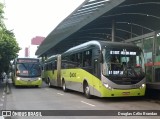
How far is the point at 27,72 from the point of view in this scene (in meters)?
28.6

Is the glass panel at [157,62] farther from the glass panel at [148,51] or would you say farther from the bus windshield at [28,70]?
the bus windshield at [28,70]

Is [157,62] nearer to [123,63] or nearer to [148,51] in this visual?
[148,51]

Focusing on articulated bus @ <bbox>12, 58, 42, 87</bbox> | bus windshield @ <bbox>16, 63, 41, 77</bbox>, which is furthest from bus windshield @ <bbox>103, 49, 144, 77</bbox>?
bus windshield @ <bbox>16, 63, 41, 77</bbox>

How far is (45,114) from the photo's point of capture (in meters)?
12.1

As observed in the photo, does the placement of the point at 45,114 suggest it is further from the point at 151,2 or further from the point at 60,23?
the point at 60,23

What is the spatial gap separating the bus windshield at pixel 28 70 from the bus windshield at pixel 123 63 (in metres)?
13.5

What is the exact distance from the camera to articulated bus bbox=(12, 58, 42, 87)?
28234mm

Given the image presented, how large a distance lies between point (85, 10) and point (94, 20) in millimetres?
1403

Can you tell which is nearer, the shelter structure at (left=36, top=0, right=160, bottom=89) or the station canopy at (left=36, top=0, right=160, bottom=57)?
the shelter structure at (left=36, top=0, right=160, bottom=89)

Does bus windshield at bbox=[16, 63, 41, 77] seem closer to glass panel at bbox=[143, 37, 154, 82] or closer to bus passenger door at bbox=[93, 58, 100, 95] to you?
glass panel at bbox=[143, 37, 154, 82]

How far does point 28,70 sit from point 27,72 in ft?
0.61

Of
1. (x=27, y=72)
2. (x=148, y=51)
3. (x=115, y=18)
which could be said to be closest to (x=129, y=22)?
(x=115, y=18)

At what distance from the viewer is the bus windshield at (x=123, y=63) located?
1603 cm

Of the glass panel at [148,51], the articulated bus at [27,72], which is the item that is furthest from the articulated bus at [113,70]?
the articulated bus at [27,72]
